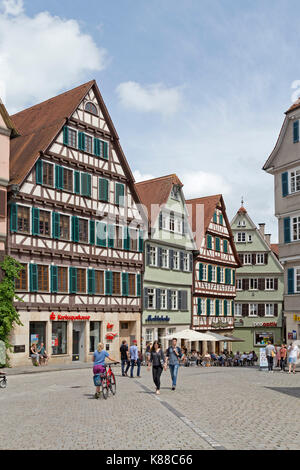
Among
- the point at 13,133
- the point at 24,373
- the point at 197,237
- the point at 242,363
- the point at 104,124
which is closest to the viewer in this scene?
the point at 24,373

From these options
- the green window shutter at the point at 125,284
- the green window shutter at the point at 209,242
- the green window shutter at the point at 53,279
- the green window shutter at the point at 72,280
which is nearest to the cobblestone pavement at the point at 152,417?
the green window shutter at the point at 53,279

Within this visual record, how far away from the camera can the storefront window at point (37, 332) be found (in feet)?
115

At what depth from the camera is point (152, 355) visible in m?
19.7

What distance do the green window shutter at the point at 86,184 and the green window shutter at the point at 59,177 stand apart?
1.91 meters

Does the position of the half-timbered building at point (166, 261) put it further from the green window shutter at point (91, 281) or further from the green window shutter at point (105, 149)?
the green window shutter at point (105, 149)

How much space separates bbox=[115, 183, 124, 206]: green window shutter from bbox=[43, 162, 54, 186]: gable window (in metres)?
6.12

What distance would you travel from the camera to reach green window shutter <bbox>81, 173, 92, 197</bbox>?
1529 inches

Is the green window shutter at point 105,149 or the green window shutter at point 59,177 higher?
the green window shutter at point 105,149

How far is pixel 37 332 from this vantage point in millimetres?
35688

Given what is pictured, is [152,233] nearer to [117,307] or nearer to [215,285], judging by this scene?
[117,307]

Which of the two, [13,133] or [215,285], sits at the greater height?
[13,133]

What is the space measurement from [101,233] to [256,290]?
26447 mm

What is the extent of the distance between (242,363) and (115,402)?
2828 cm
